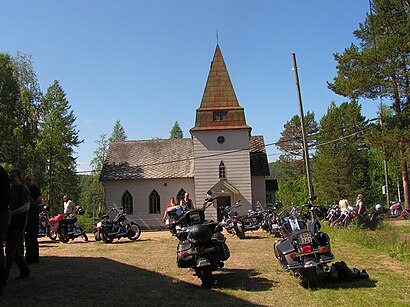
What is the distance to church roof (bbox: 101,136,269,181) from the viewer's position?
33.8 m

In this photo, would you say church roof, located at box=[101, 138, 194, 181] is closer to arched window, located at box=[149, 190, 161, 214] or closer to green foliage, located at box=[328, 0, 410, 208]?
arched window, located at box=[149, 190, 161, 214]

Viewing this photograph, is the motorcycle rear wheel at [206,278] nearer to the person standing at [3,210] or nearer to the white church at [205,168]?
the person standing at [3,210]

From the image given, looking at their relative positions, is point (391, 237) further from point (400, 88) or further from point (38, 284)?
point (400, 88)

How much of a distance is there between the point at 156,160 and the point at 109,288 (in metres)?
28.2

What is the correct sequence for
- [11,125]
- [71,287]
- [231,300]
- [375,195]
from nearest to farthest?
[231,300] < [71,287] < [11,125] < [375,195]

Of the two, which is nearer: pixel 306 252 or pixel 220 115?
pixel 306 252

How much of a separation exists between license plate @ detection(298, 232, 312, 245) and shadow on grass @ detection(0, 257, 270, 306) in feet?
3.25

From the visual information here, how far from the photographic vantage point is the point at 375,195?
4638 cm

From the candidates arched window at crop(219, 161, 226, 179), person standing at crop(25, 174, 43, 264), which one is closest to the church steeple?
arched window at crop(219, 161, 226, 179)

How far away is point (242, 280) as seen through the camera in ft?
25.7

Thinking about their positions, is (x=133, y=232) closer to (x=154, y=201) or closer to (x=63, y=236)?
(x=63, y=236)

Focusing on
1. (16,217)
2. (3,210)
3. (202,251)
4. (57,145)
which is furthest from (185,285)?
(57,145)

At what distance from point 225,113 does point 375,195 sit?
75.9 feet

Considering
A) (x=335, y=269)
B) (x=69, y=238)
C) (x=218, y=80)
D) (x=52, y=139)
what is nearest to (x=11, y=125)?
(x=52, y=139)
